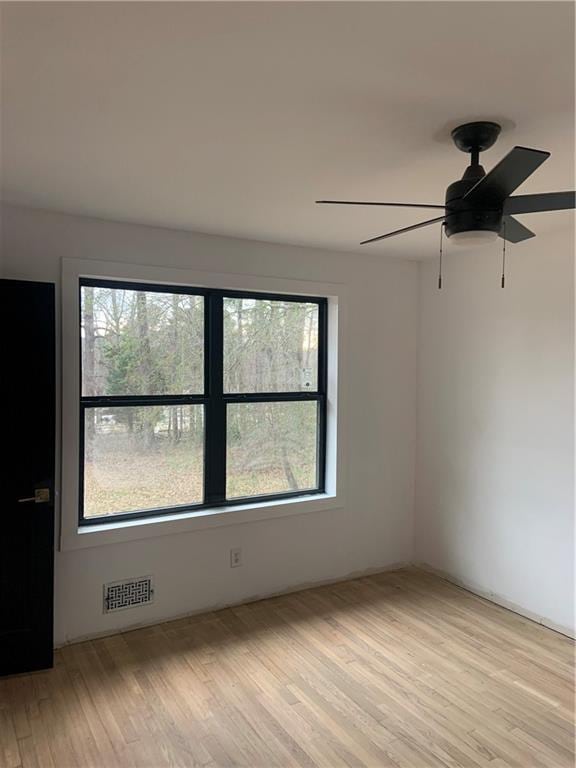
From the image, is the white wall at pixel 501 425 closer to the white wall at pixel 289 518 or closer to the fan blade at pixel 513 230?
the white wall at pixel 289 518

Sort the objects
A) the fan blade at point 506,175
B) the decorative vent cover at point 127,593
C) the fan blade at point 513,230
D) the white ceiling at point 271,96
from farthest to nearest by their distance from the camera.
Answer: the decorative vent cover at point 127,593, the fan blade at point 513,230, the fan blade at point 506,175, the white ceiling at point 271,96

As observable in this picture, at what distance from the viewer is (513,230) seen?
2.04 m

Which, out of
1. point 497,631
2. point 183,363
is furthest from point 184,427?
point 497,631

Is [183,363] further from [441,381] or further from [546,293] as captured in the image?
[546,293]

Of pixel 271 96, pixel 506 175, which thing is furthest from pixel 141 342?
pixel 506 175

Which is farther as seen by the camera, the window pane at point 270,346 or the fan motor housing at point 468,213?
the window pane at point 270,346

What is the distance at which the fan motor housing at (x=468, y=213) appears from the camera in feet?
5.86

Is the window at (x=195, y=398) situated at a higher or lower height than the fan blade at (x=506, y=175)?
lower

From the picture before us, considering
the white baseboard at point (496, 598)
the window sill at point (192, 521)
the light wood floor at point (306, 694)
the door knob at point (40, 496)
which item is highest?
the door knob at point (40, 496)

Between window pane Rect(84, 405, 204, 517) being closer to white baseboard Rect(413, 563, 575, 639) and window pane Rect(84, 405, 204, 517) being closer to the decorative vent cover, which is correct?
the decorative vent cover

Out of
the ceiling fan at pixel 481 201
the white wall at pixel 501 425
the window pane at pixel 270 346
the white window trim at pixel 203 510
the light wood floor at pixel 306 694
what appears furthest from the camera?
the window pane at pixel 270 346

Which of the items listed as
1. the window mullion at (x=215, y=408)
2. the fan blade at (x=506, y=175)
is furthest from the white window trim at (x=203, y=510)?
the fan blade at (x=506, y=175)

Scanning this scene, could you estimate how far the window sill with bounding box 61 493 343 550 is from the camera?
3.07 meters

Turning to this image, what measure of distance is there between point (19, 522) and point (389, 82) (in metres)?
2.63
